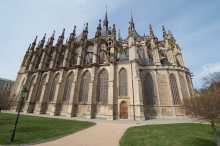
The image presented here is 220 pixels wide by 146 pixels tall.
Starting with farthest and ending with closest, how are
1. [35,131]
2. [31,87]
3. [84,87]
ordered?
[31,87] < [84,87] < [35,131]

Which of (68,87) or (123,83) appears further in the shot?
(68,87)

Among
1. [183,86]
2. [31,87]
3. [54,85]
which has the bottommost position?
[183,86]

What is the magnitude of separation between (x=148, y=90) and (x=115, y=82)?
6.84 meters

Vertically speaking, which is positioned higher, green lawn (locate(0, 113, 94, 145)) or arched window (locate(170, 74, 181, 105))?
arched window (locate(170, 74, 181, 105))

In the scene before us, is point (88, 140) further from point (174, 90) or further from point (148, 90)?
point (174, 90)

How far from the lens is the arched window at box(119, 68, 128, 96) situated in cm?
→ 2670

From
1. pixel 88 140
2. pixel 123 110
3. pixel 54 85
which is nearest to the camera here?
pixel 88 140

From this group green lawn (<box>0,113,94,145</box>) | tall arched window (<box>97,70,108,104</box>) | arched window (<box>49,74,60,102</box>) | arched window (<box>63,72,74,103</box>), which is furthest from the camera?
arched window (<box>49,74,60,102</box>)

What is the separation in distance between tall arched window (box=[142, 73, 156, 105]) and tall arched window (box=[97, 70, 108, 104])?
778 cm

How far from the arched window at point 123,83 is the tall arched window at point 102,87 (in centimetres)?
307

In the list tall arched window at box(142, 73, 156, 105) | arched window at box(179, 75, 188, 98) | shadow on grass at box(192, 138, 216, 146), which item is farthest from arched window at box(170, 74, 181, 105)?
shadow on grass at box(192, 138, 216, 146)

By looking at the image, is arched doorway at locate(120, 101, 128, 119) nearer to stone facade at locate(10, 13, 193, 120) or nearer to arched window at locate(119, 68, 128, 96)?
stone facade at locate(10, 13, 193, 120)

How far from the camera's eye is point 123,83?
27.4m

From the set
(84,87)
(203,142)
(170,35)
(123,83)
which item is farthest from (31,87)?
(170,35)
